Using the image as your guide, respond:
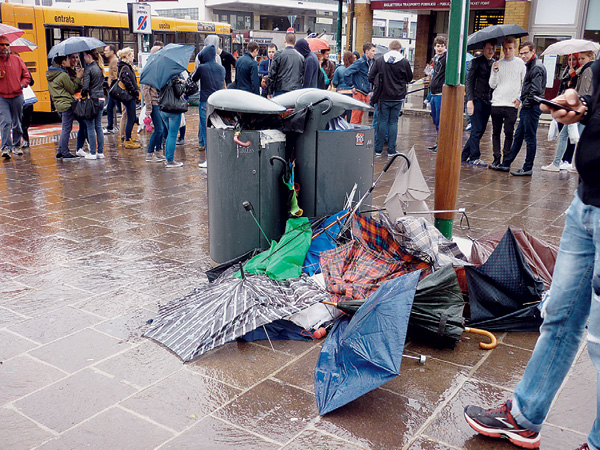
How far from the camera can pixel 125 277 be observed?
4.70 meters

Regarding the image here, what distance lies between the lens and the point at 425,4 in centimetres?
1984

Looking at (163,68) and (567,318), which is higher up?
(163,68)

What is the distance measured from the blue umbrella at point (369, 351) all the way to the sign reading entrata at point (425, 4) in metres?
18.0

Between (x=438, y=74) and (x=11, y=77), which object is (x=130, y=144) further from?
(x=438, y=74)

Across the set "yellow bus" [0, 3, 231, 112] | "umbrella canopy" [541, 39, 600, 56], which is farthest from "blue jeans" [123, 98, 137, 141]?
"umbrella canopy" [541, 39, 600, 56]

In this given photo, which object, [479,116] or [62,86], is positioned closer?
[479,116]

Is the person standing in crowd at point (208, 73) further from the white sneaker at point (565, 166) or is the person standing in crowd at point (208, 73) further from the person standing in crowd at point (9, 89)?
the white sneaker at point (565, 166)

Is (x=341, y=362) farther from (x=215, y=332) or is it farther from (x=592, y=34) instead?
(x=592, y=34)

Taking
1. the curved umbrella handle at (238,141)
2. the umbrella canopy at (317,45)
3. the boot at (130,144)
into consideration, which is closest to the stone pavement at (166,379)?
the curved umbrella handle at (238,141)

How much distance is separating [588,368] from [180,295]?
2.65m

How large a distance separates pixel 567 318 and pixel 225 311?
6.11 feet

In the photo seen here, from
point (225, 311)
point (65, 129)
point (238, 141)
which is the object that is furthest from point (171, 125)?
point (225, 311)

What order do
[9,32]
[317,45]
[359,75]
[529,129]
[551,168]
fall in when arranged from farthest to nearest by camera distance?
[317,45] → [359,75] → [9,32] → [551,168] → [529,129]

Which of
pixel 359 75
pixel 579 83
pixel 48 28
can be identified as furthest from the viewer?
pixel 48 28
